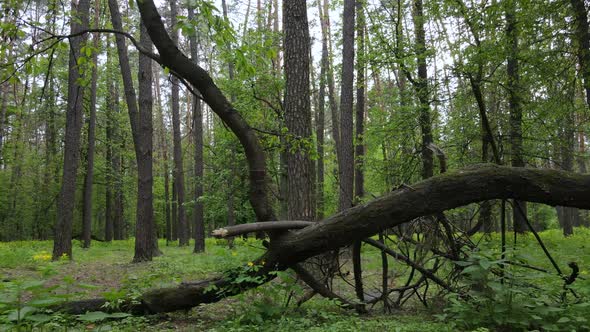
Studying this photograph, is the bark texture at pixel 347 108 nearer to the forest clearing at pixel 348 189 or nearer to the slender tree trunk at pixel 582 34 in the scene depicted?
the forest clearing at pixel 348 189

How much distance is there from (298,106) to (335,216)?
8.19 ft

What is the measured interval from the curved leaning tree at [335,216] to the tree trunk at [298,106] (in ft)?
5.07

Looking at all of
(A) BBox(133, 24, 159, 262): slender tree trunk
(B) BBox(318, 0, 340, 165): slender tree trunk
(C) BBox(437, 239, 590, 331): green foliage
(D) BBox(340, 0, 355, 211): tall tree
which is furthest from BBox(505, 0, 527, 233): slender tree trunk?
(B) BBox(318, 0, 340, 165): slender tree trunk

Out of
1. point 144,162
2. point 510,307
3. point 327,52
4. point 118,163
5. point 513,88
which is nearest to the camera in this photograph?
point 510,307

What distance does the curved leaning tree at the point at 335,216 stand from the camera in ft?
14.9

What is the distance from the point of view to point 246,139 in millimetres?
4953

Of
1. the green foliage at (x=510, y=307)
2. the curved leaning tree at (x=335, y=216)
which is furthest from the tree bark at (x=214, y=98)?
the green foliage at (x=510, y=307)

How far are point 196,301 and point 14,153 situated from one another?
25320 mm

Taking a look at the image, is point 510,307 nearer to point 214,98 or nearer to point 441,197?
point 441,197

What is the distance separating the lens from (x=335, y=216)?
4.82 metres

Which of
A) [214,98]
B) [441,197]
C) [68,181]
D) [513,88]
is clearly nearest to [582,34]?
[513,88]

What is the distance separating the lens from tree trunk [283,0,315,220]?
6.51 metres

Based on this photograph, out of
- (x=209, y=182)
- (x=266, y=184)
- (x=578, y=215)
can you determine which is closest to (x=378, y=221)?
(x=266, y=184)

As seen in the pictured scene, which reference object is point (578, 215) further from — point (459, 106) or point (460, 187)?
point (460, 187)
